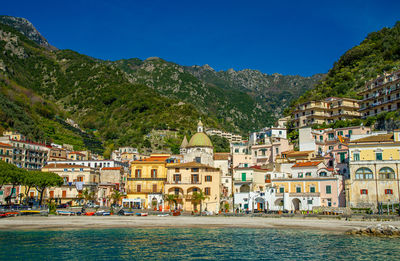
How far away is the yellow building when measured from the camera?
67.4 m

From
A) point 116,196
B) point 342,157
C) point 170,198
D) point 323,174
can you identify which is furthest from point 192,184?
point 342,157

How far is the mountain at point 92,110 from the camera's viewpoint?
4990 inches

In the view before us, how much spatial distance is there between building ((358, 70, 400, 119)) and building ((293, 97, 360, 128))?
86.6 inches

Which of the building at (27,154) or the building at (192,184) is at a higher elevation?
the building at (27,154)

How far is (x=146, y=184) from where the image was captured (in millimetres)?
68375

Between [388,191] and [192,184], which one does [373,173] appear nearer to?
[388,191]

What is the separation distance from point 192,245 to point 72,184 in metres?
44.2

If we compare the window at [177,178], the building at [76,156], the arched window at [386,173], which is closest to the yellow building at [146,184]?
the window at [177,178]

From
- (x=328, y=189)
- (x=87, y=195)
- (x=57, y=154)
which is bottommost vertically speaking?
(x=87, y=195)

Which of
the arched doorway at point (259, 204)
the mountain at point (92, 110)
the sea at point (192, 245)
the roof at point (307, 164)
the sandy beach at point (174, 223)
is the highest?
the mountain at point (92, 110)

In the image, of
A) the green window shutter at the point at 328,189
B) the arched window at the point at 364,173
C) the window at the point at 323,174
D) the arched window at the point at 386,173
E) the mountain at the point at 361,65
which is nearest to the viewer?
the arched window at the point at 386,173

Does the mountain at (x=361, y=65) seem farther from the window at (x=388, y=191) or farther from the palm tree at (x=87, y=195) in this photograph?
the palm tree at (x=87, y=195)

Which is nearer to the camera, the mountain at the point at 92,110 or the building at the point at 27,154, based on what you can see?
the building at the point at 27,154

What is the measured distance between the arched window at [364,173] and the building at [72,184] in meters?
46.0
